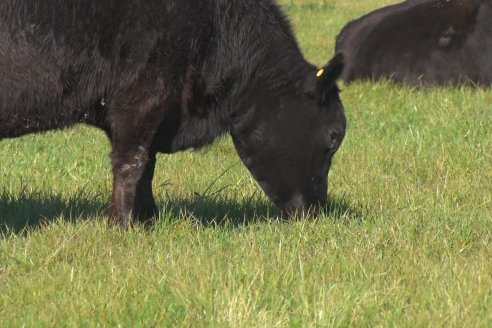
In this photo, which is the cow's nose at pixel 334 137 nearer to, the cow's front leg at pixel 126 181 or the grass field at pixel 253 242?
the grass field at pixel 253 242

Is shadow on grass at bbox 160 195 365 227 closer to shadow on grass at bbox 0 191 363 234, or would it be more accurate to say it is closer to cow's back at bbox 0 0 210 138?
shadow on grass at bbox 0 191 363 234

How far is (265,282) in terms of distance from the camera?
185 inches

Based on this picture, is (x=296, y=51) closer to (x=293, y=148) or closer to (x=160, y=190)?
(x=293, y=148)

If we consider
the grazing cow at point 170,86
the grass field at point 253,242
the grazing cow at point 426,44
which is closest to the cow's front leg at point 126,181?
the grazing cow at point 170,86

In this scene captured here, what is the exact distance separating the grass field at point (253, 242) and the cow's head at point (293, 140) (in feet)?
0.80

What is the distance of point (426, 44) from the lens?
11.6 meters

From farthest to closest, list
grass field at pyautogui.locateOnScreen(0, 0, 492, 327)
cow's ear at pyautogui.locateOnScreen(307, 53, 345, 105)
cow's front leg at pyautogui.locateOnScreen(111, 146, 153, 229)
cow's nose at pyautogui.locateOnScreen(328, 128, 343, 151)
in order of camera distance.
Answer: cow's nose at pyautogui.locateOnScreen(328, 128, 343, 151), cow's ear at pyautogui.locateOnScreen(307, 53, 345, 105), cow's front leg at pyautogui.locateOnScreen(111, 146, 153, 229), grass field at pyautogui.locateOnScreen(0, 0, 492, 327)

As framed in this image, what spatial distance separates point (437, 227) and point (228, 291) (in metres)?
1.89

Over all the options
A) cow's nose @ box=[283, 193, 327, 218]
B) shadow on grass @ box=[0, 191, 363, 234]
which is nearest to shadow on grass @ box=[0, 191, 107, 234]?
shadow on grass @ box=[0, 191, 363, 234]

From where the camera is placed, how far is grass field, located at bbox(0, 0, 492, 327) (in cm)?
439

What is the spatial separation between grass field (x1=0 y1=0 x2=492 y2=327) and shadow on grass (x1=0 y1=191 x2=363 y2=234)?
17mm

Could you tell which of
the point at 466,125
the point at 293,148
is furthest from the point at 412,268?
the point at 466,125

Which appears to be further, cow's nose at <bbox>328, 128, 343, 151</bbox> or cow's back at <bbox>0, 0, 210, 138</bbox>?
cow's nose at <bbox>328, 128, 343, 151</bbox>

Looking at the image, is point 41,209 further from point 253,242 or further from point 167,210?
point 253,242
